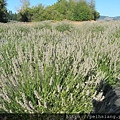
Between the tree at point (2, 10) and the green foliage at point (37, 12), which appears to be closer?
the tree at point (2, 10)

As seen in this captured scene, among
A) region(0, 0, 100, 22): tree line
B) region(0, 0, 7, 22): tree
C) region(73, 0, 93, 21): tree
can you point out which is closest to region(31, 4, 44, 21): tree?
region(0, 0, 100, 22): tree line

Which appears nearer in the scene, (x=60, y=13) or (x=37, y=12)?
(x=37, y=12)

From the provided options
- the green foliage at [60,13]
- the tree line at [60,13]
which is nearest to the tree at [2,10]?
the tree line at [60,13]

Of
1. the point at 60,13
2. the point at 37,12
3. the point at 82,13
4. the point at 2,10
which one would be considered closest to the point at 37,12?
the point at 37,12

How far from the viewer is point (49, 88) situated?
2564mm

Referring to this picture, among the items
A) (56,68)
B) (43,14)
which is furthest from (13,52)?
(43,14)

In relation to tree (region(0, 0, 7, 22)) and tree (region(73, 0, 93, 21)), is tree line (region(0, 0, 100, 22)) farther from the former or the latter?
tree (region(0, 0, 7, 22))

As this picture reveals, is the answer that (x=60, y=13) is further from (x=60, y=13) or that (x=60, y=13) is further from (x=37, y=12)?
(x=37, y=12)

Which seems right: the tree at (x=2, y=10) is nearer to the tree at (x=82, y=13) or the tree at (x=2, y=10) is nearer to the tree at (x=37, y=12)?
the tree at (x=37, y=12)

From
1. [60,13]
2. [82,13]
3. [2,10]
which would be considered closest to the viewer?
[2,10]

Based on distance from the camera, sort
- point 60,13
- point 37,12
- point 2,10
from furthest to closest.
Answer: point 60,13
point 37,12
point 2,10

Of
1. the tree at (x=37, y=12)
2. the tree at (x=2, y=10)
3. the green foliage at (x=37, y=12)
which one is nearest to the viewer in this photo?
the tree at (x=2, y=10)

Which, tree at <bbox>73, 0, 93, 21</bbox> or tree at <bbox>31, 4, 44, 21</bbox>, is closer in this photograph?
tree at <bbox>73, 0, 93, 21</bbox>

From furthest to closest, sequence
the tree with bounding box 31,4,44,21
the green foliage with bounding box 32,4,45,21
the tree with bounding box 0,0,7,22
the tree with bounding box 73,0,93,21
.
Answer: the tree with bounding box 31,4,44,21 → the green foliage with bounding box 32,4,45,21 → the tree with bounding box 73,0,93,21 → the tree with bounding box 0,0,7,22
